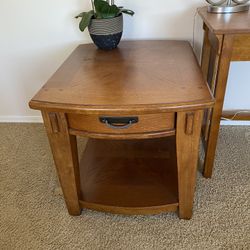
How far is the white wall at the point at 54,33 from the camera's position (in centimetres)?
130

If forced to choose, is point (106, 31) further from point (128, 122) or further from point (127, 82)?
point (128, 122)

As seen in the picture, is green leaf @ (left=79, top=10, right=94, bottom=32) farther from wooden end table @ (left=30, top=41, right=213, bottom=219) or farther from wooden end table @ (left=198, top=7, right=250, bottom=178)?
wooden end table @ (left=198, top=7, right=250, bottom=178)

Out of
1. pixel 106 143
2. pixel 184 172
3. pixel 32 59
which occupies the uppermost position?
pixel 32 59

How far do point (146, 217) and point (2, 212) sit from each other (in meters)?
0.66

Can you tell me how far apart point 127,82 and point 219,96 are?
1.30 feet

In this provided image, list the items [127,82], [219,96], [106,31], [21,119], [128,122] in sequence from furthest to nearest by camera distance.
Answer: [21,119], [106,31], [219,96], [127,82], [128,122]

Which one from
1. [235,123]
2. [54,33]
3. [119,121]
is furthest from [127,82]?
[235,123]

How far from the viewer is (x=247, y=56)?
95 cm

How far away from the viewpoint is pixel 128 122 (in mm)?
802

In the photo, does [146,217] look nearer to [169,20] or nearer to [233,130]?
[233,130]

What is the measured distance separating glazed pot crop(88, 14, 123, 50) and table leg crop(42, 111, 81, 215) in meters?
0.50

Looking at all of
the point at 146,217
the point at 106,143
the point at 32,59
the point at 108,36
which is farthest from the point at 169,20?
the point at 146,217

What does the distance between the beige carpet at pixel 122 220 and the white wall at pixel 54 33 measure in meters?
0.53

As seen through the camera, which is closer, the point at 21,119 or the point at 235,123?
the point at 235,123
